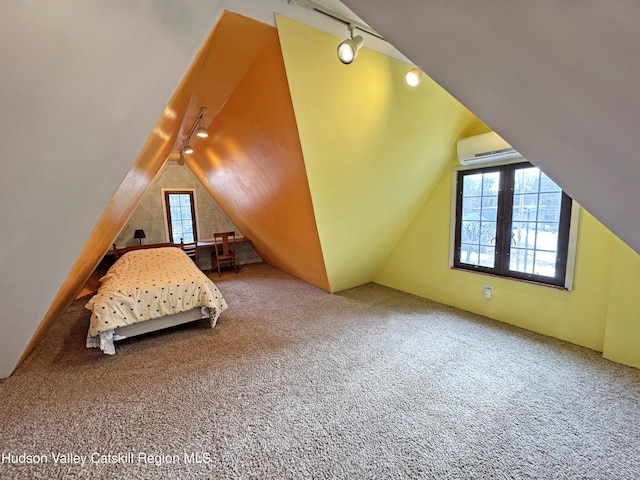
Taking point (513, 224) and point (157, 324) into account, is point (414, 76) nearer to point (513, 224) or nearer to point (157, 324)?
point (513, 224)

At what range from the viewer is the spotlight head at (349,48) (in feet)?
5.76

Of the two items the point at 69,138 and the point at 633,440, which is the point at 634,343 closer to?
the point at 633,440

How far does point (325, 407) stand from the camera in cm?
183

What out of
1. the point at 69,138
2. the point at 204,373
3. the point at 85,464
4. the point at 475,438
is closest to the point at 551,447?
the point at 475,438

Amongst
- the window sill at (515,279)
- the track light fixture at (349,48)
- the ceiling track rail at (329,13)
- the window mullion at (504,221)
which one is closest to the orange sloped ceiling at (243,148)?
the ceiling track rail at (329,13)

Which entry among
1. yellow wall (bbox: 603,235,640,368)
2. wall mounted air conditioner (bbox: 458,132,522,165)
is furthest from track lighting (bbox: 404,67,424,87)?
yellow wall (bbox: 603,235,640,368)

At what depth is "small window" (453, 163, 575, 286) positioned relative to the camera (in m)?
2.62

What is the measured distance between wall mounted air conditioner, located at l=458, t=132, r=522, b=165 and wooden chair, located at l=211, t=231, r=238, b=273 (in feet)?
14.1

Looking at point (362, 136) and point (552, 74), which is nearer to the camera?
point (552, 74)

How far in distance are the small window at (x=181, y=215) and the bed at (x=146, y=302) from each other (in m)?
2.65

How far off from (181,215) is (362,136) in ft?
16.4

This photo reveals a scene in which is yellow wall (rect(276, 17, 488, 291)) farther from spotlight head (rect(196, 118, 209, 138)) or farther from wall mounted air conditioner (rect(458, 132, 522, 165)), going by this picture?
spotlight head (rect(196, 118, 209, 138))

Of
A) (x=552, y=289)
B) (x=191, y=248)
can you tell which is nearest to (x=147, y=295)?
(x=191, y=248)

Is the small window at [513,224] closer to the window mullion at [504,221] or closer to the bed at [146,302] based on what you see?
the window mullion at [504,221]
